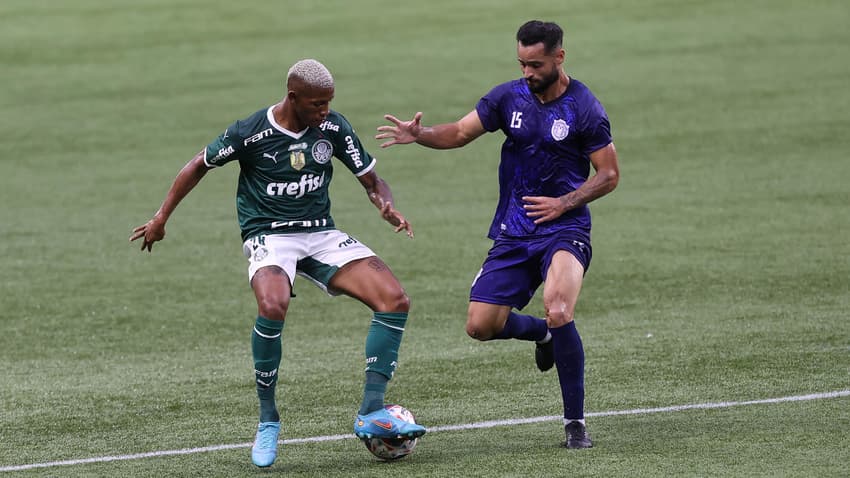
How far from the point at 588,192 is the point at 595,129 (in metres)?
0.36

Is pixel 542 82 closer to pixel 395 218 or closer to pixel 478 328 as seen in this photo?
pixel 395 218

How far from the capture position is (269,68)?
25719 mm

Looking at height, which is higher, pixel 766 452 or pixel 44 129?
pixel 44 129

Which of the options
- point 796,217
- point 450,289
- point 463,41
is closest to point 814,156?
point 796,217

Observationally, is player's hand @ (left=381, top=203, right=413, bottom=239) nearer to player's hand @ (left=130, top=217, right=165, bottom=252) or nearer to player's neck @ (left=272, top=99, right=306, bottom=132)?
player's neck @ (left=272, top=99, right=306, bottom=132)

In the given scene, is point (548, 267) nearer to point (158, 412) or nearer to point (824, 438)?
point (824, 438)

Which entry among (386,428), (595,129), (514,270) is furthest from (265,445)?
(595,129)

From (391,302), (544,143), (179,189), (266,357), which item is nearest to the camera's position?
(266,357)

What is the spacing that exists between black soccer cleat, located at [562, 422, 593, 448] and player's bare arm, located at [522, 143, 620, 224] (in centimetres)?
117

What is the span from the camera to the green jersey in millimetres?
7598

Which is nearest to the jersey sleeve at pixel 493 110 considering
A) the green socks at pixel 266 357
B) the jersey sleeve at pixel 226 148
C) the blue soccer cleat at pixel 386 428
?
the jersey sleeve at pixel 226 148

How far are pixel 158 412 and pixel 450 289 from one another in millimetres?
4680

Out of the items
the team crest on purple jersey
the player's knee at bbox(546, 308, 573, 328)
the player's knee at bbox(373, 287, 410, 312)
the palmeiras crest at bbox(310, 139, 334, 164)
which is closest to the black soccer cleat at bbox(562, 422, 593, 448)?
the player's knee at bbox(546, 308, 573, 328)

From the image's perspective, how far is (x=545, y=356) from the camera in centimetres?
888
